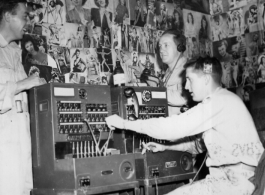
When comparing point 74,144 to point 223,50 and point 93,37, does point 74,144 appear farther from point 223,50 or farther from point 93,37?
point 223,50

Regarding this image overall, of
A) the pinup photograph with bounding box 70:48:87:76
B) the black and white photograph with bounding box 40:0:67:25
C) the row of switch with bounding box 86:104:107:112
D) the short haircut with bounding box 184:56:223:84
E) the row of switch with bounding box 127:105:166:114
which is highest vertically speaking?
the black and white photograph with bounding box 40:0:67:25

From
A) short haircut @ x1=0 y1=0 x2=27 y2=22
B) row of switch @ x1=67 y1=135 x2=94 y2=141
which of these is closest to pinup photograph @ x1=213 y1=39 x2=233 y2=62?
row of switch @ x1=67 y1=135 x2=94 y2=141

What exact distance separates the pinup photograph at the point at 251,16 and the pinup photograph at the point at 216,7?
0.37 metres

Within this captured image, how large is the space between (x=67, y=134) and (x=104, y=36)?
4.92ft

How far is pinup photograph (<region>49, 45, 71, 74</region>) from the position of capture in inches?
126

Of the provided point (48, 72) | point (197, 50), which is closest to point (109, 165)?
point (48, 72)

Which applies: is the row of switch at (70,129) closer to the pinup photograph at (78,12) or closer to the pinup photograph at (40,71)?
the pinup photograph at (40,71)

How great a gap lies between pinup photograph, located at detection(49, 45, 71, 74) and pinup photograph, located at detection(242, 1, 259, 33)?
7.43 ft

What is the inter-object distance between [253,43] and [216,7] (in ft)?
2.59

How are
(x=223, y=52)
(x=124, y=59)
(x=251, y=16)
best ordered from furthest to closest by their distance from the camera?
(x=223, y=52) < (x=251, y=16) < (x=124, y=59)

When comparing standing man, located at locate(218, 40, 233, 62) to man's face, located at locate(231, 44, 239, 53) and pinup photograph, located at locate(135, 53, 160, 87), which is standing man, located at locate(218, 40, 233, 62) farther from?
pinup photograph, located at locate(135, 53, 160, 87)

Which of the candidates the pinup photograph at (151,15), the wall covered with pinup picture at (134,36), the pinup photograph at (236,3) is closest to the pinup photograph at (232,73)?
the wall covered with pinup picture at (134,36)

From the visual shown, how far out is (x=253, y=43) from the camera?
4.28 metres

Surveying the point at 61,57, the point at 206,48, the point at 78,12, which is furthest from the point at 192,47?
the point at 61,57
